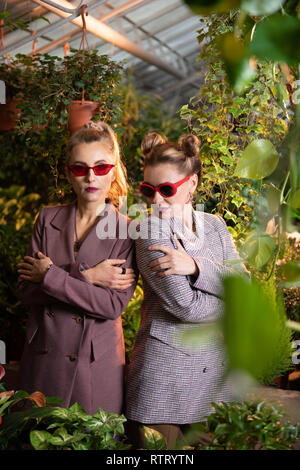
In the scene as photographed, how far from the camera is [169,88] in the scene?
10.5 meters

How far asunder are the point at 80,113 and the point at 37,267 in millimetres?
937

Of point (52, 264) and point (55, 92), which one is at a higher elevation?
point (55, 92)

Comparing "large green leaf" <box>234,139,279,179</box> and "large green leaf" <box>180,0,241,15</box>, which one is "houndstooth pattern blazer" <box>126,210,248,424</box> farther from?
"large green leaf" <box>180,0,241,15</box>

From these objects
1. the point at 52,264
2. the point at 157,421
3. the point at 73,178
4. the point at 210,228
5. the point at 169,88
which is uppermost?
the point at 169,88

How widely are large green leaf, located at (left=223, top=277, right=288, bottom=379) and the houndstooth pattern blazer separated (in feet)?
3.59

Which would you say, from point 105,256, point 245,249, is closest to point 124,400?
point 105,256

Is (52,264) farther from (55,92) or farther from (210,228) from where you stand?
(55,92)

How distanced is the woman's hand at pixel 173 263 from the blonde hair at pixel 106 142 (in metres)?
0.43

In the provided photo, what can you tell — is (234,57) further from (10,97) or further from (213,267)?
(10,97)

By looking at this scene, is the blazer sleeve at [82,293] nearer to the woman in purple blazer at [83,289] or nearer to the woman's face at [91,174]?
the woman in purple blazer at [83,289]

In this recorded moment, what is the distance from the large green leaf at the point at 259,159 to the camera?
531 mm

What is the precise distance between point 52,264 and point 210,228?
56cm

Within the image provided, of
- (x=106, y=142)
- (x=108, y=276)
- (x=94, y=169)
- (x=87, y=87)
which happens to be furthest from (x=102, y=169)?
(x=87, y=87)

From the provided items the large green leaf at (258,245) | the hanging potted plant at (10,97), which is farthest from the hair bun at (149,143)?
Result: the hanging potted plant at (10,97)
